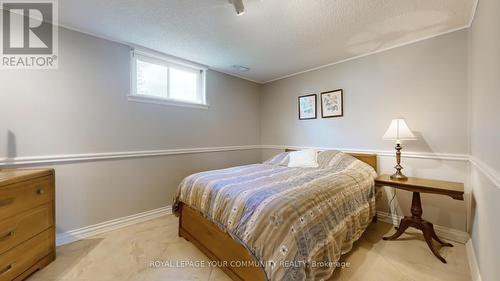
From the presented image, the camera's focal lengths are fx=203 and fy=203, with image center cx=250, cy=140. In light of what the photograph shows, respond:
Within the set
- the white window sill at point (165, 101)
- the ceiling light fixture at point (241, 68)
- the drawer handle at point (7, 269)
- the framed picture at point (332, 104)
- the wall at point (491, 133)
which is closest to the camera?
the wall at point (491, 133)

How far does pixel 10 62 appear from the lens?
6.07 ft

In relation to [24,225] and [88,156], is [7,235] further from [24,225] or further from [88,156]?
[88,156]

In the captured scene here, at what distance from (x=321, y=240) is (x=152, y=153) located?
2.25 m

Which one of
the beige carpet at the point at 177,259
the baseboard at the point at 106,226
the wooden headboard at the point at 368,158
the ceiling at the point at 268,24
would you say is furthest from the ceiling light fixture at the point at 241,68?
the beige carpet at the point at 177,259

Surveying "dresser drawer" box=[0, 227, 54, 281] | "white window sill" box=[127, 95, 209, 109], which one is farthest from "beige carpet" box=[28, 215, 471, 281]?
"white window sill" box=[127, 95, 209, 109]

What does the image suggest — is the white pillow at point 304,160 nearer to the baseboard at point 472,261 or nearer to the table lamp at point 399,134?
the table lamp at point 399,134

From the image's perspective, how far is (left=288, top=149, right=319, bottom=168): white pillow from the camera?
2.65m

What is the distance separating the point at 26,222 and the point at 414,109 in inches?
151

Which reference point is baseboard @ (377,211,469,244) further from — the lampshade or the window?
the window

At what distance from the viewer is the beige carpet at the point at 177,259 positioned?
1594mm

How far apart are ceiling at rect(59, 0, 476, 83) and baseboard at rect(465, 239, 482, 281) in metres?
2.11

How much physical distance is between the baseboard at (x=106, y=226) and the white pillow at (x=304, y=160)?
1.88 meters

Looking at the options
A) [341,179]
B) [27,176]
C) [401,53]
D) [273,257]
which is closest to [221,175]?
[273,257]

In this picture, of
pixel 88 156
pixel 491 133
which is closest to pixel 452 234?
pixel 491 133
